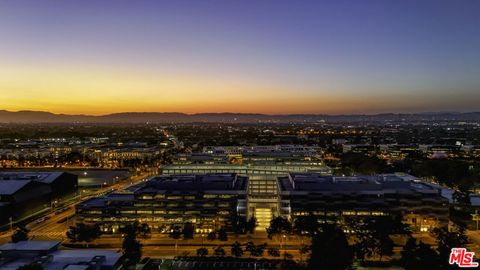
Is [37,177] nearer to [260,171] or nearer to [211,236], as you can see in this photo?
[211,236]

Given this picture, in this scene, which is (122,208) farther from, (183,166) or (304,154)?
(304,154)

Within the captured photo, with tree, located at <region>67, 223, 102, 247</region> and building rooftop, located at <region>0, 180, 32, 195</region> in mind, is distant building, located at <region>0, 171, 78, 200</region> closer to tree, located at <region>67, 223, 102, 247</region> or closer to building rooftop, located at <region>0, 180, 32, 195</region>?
building rooftop, located at <region>0, 180, 32, 195</region>

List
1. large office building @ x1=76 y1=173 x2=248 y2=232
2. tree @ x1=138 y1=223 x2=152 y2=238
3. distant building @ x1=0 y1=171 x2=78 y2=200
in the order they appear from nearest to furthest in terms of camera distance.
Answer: tree @ x1=138 y1=223 x2=152 y2=238
large office building @ x1=76 y1=173 x2=248 y2=232
distant building @ x1=0 y1=171 x2=78 y2=200

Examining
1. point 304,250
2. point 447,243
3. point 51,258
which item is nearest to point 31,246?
point 51,258

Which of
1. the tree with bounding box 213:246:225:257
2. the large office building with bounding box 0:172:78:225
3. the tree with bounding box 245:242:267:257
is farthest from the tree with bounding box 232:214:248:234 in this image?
the large office building with bounding box 0:172:78:225

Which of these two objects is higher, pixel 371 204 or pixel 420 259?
pixel 371 204

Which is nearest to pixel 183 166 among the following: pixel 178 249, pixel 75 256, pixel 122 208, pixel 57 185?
pixel 57 185
